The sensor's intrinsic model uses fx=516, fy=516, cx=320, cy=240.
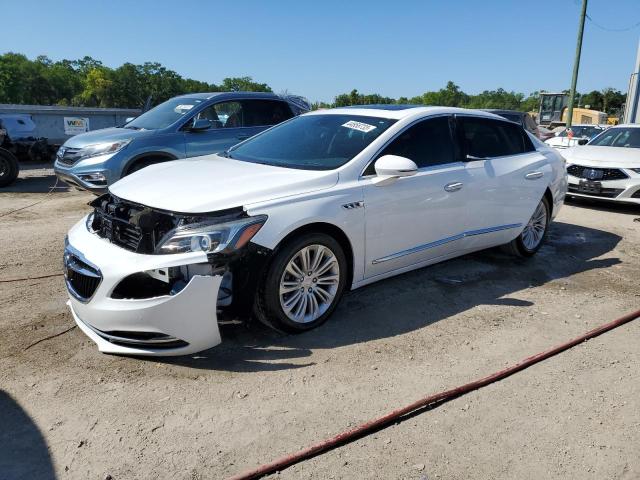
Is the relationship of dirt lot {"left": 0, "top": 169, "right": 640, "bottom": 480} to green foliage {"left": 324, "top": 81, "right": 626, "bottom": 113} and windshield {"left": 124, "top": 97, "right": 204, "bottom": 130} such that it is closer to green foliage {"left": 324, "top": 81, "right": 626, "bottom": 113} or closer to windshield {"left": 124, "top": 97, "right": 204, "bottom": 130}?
windshield {"left": 124, "top": 97, "right": 204, "bottom": 130}

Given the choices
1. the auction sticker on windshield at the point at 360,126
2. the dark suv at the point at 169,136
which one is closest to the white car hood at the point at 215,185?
the auction sticker on windshield at the point at 360,126

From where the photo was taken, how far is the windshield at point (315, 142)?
162 inches

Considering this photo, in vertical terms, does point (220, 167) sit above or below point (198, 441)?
above

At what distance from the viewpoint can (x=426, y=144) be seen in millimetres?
4516

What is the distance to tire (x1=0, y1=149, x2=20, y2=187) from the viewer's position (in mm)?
10305

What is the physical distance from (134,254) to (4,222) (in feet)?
16.5

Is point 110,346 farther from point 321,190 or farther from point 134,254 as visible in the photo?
point 321,190

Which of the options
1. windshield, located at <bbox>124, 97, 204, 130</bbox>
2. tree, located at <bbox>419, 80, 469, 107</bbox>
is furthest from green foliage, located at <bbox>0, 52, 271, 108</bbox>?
windshield, located at <bbox>124, 97, 204, 130</bbox>

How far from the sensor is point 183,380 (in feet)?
10.3

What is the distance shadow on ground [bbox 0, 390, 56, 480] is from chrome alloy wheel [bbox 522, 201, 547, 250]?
16.1 feet

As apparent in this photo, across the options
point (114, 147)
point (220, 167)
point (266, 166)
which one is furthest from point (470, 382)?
point (114, 147)

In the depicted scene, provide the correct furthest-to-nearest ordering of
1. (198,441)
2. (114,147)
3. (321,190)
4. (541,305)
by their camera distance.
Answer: (114,147), (541,305), (321,190), (198,441)

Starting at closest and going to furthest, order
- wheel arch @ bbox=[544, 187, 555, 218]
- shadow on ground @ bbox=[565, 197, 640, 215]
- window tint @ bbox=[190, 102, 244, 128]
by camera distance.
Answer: wheel arch @ bbox=[544, 187, 555, 218] → window tint @ bbox=[190, 102, 244, 128] → shadow on ground @ bbox=[565, 197, 640, 215]

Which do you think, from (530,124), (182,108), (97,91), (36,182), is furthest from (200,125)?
(97,91)
